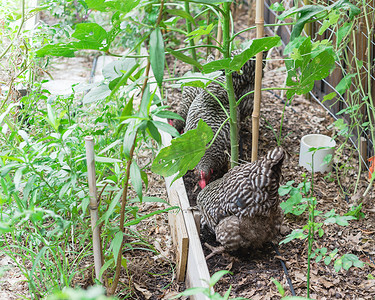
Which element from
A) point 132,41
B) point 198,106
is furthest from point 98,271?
point 132,41

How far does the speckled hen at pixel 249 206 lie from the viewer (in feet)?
7.93

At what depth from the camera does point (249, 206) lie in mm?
2504

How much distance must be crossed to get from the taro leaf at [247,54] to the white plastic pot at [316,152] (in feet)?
4.51

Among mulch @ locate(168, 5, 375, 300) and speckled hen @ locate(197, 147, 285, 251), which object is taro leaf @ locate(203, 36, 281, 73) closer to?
speckled hen @ locate(197, 147, 285, 251)

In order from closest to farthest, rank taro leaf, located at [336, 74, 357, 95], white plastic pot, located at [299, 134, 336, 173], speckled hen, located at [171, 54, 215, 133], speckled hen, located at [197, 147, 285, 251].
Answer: speckled hen, located at [197, 147, 285, 251]
taro leaf, located at [336, 74, 357, 95]
white plastic pot, located at [299, 134, 336, 173]
speckled hen, located at [171, 54, 215, 133]

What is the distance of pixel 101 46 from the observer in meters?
1.75

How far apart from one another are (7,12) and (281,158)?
2.26m

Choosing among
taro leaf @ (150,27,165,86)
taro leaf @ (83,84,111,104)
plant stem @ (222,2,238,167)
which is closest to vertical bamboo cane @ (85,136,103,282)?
taro leaf @ (83,84,111,104)

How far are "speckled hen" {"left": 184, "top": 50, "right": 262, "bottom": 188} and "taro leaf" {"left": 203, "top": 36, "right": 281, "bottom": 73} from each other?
2.70ft

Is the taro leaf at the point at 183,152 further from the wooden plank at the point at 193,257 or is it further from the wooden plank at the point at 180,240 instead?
the wooden plank at the point at 180,240

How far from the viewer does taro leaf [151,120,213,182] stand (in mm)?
2141

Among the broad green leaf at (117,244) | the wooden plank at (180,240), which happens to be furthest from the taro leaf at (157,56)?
the wooden plank at (180,240)

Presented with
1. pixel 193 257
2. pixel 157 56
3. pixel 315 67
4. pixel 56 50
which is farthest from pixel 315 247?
pixel 56 50

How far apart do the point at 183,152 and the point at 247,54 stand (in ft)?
1.83
